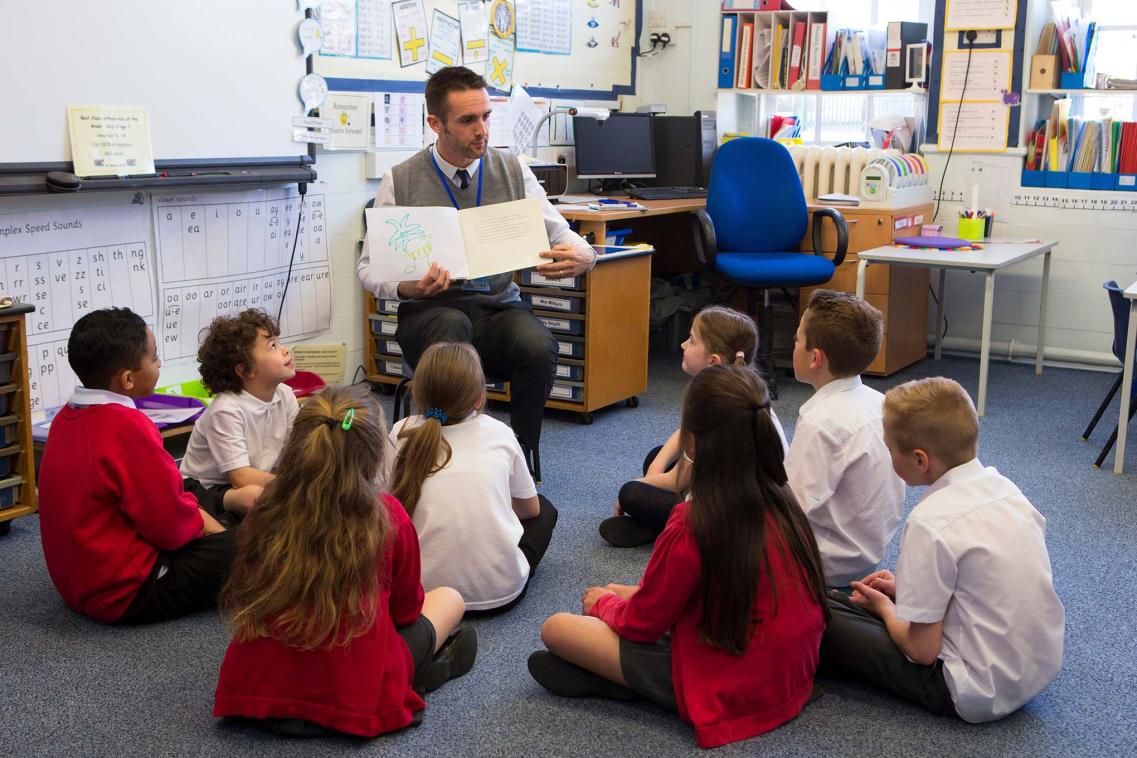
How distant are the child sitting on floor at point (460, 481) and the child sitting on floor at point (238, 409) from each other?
16.4 inches

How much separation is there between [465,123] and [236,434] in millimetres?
1157

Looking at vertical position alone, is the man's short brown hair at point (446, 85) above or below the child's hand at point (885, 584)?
above

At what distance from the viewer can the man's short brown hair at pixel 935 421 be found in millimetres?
1920

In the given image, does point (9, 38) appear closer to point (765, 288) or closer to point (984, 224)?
point (765, 288)

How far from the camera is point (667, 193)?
205 inches

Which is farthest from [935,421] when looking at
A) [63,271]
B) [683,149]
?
[683,149]

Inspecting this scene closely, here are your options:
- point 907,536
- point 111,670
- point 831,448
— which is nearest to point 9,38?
point 111,670

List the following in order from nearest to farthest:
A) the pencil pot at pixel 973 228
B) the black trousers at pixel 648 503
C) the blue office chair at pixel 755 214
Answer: the black trousers at pixel 648 503
the blue office chair at pixel 755 214
the pencil pot at pixel 973 228

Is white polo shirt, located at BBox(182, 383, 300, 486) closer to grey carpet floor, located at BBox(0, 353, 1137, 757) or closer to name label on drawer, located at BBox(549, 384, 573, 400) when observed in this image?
grey carpet floor, located at BBox(0, 353, 1137, 757)

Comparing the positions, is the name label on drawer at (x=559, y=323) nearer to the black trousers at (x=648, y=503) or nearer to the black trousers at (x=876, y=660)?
the black trousers at (x=648, y=503)

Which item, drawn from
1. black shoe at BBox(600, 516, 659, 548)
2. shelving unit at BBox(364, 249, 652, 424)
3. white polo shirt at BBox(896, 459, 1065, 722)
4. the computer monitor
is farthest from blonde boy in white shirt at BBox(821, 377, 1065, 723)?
the computer monitor

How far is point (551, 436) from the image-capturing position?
3.96 m

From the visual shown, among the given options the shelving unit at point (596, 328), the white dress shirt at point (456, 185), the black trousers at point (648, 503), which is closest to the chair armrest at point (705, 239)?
the shelving unit at point (596, 328)

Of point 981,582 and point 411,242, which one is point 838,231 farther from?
point 981,582
